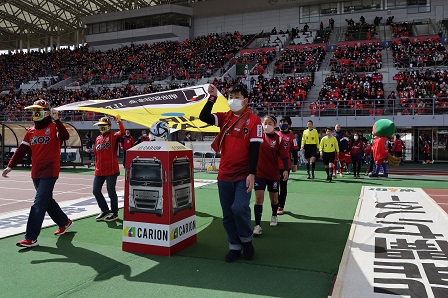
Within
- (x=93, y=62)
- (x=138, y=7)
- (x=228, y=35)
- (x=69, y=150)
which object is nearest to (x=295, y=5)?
(x=228, y=35)

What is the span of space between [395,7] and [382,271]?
4134 centimetres

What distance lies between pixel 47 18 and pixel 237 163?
2132 inches

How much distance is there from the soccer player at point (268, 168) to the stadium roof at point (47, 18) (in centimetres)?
4474

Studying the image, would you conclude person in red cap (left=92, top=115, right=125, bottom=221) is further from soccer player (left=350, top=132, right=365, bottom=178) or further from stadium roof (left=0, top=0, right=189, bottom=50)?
stadium roof (left=0, top=0, right=189, bottom=50)

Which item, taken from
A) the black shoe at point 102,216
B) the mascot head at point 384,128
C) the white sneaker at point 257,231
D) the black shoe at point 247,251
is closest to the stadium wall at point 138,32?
the mascot head at point 384,128

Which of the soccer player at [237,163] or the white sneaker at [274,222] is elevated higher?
the soccer player at [237,163]

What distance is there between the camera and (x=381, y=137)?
13945 mm

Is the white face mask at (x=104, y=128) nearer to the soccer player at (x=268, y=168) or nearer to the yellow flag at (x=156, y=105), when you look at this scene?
the yellow flag at (x=156, y=105)

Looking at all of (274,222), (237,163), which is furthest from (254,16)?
(237,163)

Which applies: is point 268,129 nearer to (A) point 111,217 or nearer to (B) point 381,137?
(A) point 111,217

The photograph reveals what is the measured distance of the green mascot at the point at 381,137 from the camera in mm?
13156

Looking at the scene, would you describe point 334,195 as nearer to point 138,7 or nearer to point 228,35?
point 228,35

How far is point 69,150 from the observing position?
20.9 m

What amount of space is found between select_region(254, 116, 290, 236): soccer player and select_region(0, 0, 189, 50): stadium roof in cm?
4474
